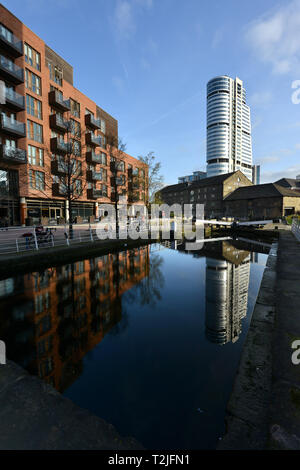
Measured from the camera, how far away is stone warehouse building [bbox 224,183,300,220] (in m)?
48.7

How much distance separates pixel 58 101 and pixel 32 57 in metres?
4.71

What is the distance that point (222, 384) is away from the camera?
3.44m

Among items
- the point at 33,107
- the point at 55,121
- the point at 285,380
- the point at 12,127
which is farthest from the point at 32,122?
the point at 285,380

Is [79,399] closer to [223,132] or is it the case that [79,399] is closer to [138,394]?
[138,394]

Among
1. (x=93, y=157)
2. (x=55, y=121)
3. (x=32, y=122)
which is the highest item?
(x=55, y=121)

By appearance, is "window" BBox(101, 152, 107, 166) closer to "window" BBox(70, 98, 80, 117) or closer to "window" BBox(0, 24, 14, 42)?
"window" BBox(70, 98, 80, 117)

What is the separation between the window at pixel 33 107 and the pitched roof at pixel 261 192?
51307mm

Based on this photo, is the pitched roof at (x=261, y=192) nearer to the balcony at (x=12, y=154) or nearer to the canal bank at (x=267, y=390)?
the balcony at (x=12, y=154)

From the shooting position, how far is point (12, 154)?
2012cm

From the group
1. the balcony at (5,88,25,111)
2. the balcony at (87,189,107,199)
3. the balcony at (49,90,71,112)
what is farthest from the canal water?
the balcony at (49,90,71,112)

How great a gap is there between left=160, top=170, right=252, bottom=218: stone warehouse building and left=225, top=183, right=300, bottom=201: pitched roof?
2.88m

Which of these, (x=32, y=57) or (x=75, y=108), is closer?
(x=32, y=57)

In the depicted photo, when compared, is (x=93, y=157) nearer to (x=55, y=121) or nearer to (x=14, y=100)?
(x=55, y=121)

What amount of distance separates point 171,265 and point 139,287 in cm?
408
